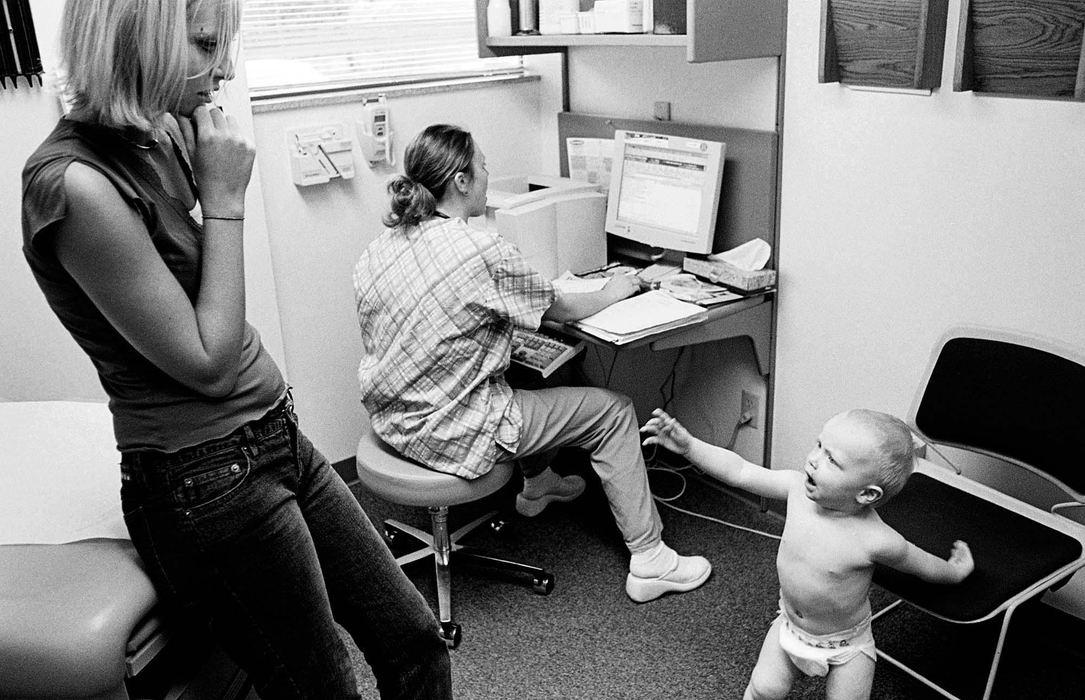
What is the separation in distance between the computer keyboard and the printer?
0.21 meters

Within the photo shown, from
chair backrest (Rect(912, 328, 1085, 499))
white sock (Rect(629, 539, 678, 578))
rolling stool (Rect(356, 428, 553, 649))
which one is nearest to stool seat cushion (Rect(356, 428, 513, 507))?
rolling stool (Rect(356, 428, 553, 649))

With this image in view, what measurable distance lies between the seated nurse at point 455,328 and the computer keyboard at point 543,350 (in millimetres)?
93

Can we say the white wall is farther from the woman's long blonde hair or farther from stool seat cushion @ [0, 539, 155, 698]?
stool seat cushion @ [0, 539, 155, 698]

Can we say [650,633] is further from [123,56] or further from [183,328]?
[123,56]

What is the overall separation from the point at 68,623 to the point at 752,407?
2.08m

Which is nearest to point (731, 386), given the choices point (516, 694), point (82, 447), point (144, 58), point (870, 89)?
point (870, 89)

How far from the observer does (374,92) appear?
2865 mm

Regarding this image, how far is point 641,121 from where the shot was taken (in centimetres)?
289

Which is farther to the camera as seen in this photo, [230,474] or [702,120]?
[702,120]

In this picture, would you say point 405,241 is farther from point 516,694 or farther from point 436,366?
point 516,694

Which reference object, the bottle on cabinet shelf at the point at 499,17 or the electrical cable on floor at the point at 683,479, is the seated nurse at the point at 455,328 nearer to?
the electrical cable on floor at the point at 683,479

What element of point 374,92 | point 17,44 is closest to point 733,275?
point 374,92

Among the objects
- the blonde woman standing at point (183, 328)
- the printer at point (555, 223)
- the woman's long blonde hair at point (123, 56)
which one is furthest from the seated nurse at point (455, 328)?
the woman's long blonde hair at point (123, 56)

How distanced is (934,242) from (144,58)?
1775 millimetres
